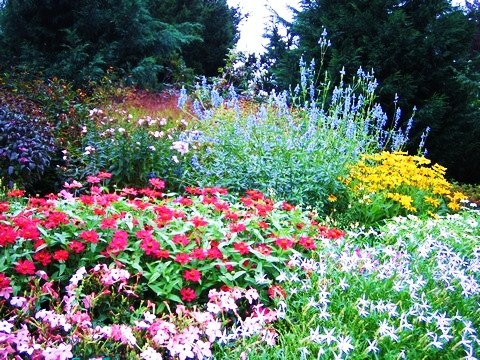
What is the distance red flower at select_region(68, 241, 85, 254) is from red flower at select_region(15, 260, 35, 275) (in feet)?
0.66

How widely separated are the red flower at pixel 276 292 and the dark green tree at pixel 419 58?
18.7ft

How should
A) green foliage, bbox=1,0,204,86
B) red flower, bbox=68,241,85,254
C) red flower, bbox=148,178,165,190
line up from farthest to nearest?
green foliage, bbox=1,0,204,86 < red flower, bbox=148,178,165,190 < red flower, bbox=68,241,85,254

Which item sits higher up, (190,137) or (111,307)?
(190,137)

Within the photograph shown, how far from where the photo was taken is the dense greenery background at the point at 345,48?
26.0ft

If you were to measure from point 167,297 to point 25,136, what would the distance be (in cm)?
329

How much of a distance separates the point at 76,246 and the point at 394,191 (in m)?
3.37

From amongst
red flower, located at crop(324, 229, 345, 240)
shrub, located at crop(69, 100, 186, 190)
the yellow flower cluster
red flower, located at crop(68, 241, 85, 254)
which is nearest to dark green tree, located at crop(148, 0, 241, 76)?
shrub, located at crop(69, 100, 186, 190)

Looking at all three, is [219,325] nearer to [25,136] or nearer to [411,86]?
[25,136]

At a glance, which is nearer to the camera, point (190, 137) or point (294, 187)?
point (294, 187)

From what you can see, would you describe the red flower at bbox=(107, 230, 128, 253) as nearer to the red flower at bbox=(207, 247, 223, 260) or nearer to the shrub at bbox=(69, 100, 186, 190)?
the red flower at bbox=(207, 247, 223, 260)

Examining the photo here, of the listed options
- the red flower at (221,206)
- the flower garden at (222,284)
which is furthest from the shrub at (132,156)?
the red flower at (221,206)

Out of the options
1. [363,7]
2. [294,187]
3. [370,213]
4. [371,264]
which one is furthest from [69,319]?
[363,7]

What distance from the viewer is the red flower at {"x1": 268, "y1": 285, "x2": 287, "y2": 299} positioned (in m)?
2.50

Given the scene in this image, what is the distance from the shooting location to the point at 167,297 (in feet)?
7.91
